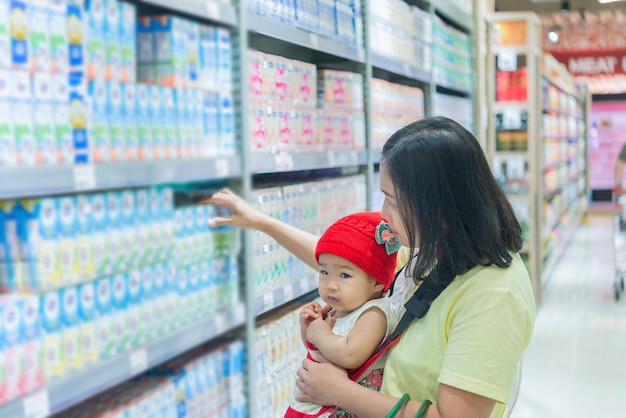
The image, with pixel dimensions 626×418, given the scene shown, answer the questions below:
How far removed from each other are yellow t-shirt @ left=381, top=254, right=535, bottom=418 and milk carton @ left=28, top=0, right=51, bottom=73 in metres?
1.03

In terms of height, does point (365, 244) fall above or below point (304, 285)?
above

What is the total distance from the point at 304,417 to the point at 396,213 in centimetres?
53

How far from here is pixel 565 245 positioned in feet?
42.1

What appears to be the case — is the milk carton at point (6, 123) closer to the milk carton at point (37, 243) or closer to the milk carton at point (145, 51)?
the milk carton at point (37, 243)

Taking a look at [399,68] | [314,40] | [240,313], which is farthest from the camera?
[399,68]

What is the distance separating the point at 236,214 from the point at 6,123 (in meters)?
0.93

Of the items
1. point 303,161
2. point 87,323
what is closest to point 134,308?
point 87,323

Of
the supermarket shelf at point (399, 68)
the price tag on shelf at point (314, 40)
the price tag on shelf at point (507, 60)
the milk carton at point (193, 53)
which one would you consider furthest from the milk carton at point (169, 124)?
the price tag on shelf at point (507, 60)

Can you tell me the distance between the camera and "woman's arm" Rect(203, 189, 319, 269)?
2.52 metres

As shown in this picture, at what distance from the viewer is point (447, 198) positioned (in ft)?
5.37

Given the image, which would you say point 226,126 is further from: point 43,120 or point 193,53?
point 43,120

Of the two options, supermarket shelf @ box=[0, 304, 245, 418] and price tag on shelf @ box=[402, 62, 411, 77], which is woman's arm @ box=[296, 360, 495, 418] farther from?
price tag on shelf @ box=[402, 62, 411, 77]

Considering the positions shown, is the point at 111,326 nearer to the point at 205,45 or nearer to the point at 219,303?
the point at 219,303

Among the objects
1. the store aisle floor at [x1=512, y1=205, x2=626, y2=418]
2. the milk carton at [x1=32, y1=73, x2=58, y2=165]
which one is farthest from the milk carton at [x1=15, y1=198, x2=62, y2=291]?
the store aisle floor at [x1=512, y1=205, x2=626, y2=418]
